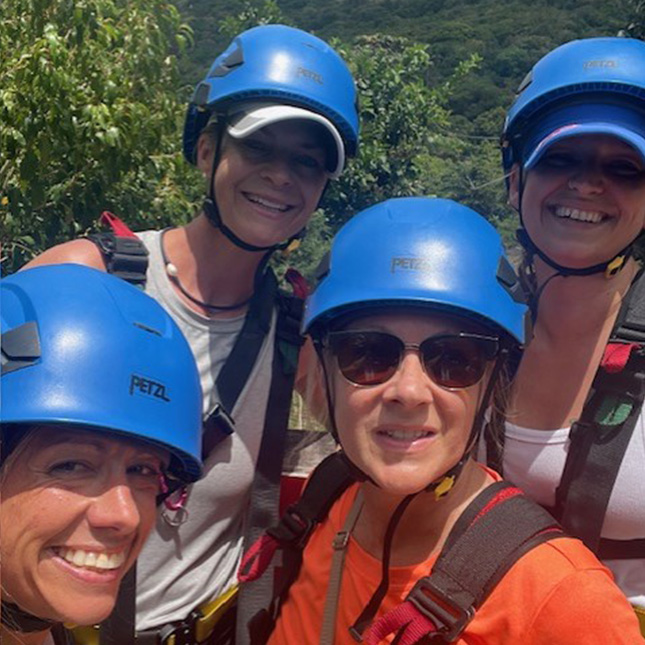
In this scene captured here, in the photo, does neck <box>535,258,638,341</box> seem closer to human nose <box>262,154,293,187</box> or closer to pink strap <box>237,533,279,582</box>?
human nose <box>262,154,293,187</box>

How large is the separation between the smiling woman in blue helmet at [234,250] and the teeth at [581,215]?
929mm

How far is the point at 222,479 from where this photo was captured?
3004mm

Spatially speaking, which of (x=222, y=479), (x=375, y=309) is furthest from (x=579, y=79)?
(x=222, y=479)

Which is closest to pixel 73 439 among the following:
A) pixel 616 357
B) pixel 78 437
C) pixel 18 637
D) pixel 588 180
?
pixel 78 437

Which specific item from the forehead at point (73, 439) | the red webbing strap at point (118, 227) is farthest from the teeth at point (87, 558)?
the red webbing strap at point (118, 227)

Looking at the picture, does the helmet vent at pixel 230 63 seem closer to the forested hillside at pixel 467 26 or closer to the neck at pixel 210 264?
the neck at pixel 210 264

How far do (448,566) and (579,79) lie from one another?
1758 millimetres

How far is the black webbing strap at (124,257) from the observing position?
9.85 feet

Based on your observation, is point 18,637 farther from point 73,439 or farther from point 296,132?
point 296,132

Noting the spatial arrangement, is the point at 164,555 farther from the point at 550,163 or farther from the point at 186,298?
the point at 550,163

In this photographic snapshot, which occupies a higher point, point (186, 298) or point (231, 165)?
point (231, 165)

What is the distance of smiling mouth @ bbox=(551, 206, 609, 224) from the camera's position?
9.25ft

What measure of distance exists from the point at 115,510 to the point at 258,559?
0.86 m

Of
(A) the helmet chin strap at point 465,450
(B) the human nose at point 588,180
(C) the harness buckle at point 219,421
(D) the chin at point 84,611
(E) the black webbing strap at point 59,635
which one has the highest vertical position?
(B) the human nose at point 588,180
